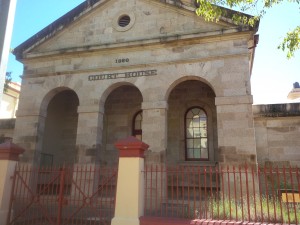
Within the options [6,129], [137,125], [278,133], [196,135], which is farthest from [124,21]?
[6,129]

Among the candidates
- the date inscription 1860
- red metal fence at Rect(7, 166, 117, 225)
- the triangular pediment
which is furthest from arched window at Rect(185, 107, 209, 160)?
red metal fence at Rect(7, 166, 117, 225)

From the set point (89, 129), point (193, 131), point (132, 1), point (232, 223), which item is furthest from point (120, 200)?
point (132, 1)

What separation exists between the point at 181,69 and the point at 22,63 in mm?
6966

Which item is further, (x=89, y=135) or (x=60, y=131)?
(x=60, y=131)

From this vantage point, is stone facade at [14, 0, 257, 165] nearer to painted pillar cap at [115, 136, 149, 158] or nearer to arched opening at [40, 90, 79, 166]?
arched opening at [40, 90, 79, 166]

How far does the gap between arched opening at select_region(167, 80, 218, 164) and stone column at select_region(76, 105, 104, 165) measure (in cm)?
311

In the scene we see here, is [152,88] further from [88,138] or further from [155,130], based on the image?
[88,138]

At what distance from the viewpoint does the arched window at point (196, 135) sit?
12.1 meters

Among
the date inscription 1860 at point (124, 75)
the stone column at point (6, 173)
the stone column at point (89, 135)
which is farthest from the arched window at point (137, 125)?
the stone column at point (6, 173)

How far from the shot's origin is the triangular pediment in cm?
1080

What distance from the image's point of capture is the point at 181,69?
10.4m

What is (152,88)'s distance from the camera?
1056 cm

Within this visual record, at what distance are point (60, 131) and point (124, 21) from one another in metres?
5.95

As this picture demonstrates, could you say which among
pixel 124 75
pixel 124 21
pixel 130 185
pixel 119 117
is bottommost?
pixel 130 185
